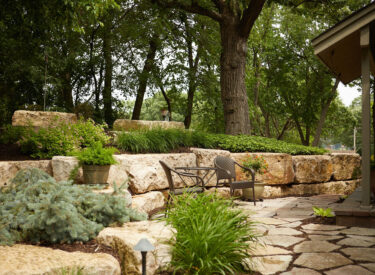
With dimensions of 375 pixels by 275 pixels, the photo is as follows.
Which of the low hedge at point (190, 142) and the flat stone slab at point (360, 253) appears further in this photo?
the low hedge at point (190, 142)

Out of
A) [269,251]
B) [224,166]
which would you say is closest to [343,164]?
[224,166]

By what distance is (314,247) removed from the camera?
3.56 meters

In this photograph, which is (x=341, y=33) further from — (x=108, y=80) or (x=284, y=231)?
(x=108, y=80)

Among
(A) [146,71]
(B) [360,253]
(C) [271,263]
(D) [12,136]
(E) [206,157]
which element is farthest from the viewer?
(A) [146,71]

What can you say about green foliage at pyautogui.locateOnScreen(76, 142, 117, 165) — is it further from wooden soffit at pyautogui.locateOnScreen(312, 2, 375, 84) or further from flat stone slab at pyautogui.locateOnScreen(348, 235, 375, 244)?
wooden soffit at pyautogui.locateOnScreen(312, 2, 375, 84)

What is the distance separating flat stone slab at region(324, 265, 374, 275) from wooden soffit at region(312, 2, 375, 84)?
3150mm

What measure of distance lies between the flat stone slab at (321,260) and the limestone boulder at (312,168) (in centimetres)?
526

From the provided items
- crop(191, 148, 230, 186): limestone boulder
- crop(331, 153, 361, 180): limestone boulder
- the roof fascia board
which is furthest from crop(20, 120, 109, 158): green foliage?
crop(331, 153, 361, 180): limestone boulder

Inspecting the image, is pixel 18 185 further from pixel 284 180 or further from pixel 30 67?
pixel 30 67

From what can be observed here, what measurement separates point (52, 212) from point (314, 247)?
2.72 m

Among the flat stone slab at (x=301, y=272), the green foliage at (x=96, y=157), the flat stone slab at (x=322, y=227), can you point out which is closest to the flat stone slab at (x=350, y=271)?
the flat stone slab at (x=301, y=272)

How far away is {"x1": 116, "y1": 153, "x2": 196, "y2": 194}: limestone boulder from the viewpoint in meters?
5.37

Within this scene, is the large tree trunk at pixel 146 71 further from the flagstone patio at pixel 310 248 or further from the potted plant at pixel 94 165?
the flagstone patio at pixel 310 248

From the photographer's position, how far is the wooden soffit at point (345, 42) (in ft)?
14.9
